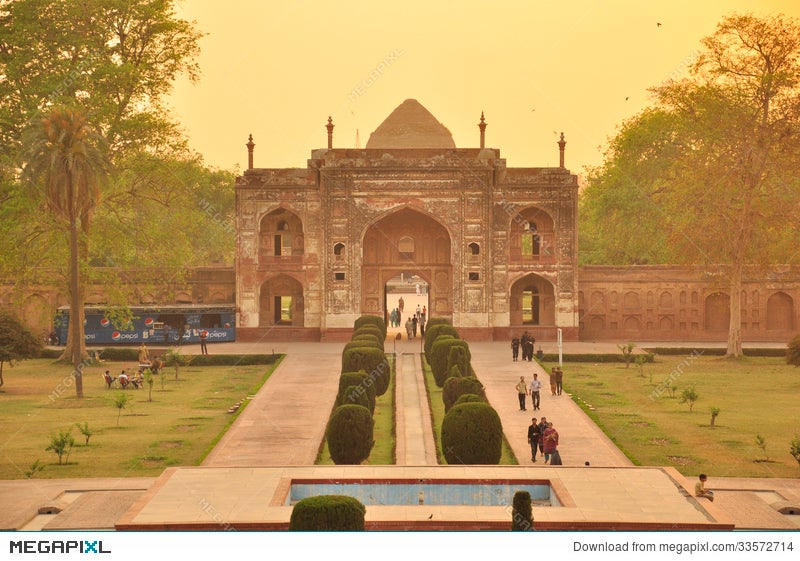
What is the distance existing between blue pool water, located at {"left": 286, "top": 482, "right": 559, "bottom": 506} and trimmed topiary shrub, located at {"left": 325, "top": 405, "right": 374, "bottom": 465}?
11.0 ft

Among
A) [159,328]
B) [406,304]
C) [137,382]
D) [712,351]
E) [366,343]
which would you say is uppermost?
[406,304]

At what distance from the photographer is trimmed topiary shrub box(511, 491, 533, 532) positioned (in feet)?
55.8

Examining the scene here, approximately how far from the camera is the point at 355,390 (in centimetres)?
2839

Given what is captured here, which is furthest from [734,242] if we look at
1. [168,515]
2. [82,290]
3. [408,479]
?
[168,515]

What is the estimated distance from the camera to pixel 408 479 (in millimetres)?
20812

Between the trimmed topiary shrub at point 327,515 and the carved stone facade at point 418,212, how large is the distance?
116 feet

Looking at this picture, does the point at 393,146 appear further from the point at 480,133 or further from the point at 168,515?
the point at 168,515

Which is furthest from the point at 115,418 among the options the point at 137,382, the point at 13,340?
the point at 13,340

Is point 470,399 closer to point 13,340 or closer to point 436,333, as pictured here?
point 436,333

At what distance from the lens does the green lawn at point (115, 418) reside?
25.7m

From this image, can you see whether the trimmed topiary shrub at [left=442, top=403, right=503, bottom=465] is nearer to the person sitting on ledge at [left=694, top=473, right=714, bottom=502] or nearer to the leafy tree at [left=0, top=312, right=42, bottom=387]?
the person sitting on ledge at [left=694, top=473, right=714, bottom=502]

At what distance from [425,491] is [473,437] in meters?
3.16

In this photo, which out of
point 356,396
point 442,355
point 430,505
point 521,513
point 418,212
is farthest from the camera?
point 418,212
